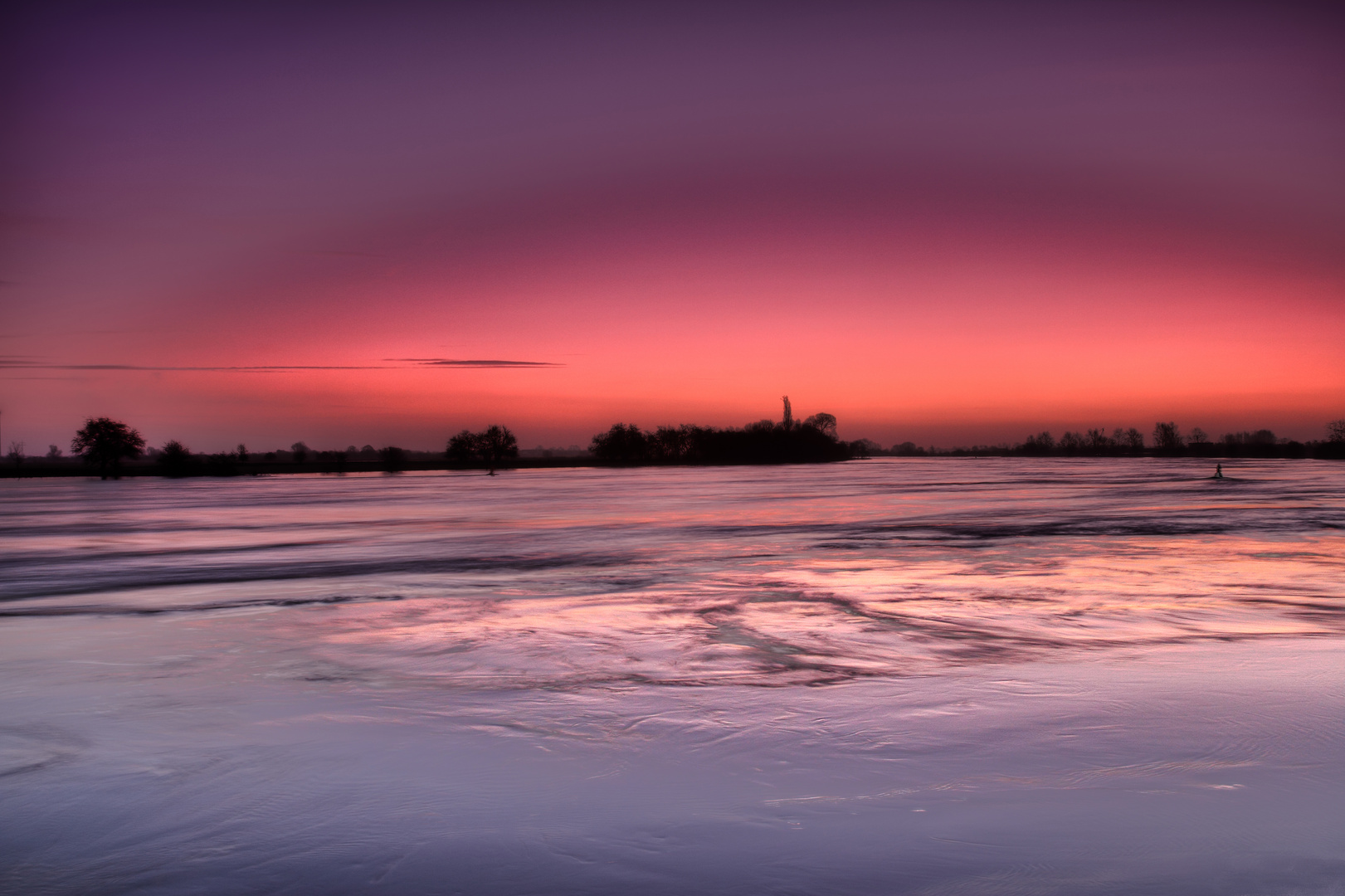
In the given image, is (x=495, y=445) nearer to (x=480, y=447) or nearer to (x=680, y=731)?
(x=480, y=447)

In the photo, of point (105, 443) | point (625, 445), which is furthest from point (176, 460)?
point (625, 445)

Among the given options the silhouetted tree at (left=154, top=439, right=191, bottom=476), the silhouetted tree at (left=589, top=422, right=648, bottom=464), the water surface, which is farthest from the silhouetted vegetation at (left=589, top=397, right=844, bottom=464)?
the water surface

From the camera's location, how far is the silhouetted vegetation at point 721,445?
161 m

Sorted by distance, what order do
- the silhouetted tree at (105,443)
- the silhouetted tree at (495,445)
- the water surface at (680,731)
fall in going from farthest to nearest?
1. the silhouetted tree at (495,445)
2. the silhouetted tree at (105,443)
3. the water surface at (680,731)

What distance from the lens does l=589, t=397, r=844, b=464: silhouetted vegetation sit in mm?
161375

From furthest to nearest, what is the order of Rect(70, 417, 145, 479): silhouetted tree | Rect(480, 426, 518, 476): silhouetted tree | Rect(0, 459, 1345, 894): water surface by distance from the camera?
Rect(480, 426, 518, 476): silhouetted tree < Rect(70, 417, 145, 479): silhouetted tree < Rect(0, 459, 1345, 894): water surface

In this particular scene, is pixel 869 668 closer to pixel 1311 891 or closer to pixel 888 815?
pixel 888 815

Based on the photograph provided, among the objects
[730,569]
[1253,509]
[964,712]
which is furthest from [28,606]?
[1253,509]

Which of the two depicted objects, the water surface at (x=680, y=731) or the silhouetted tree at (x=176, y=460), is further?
the silhouetted tree at (x=176, y=460)

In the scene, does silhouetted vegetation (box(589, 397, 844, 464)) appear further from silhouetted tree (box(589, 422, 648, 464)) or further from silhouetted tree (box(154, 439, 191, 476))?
silhouetted tree (box(154, 439, 191, 476))

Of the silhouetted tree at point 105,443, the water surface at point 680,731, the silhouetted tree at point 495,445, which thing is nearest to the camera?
the water surface at point 680,731

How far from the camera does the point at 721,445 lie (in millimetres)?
161875

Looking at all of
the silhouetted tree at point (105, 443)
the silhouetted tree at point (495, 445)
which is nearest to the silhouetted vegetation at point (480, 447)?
the silhouetted tree at point (495, 445)

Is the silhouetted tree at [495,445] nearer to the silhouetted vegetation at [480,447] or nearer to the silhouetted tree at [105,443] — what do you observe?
the silhouetted vegetation at [480,447]
